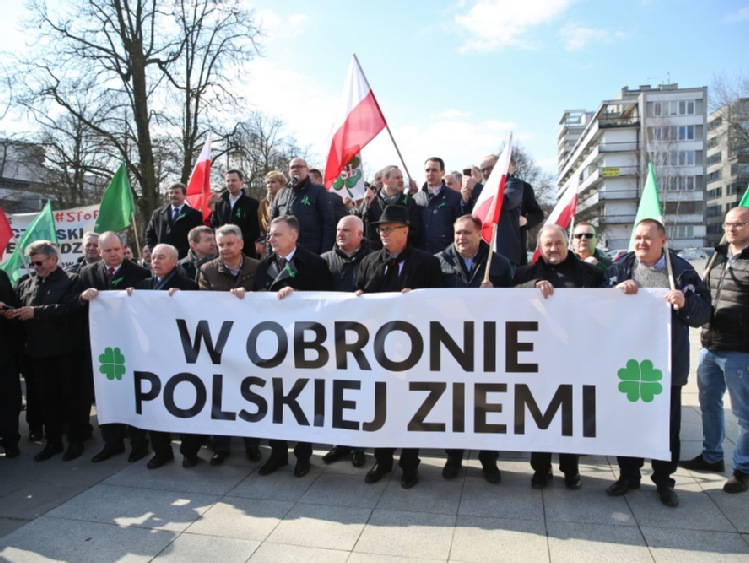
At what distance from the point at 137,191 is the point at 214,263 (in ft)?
52.2

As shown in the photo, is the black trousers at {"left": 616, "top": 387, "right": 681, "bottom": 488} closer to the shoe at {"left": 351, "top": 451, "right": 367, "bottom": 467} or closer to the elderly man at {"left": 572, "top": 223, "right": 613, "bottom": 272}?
the elderly man at {"left": 572, "top": 223, "right": 613, "bottom": 272}

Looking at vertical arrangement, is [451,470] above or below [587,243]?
below

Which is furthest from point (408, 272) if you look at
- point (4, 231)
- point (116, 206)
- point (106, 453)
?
point (4, 231)

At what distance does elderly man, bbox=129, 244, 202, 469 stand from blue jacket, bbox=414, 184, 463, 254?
2.61 m

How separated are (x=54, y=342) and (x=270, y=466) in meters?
2.33

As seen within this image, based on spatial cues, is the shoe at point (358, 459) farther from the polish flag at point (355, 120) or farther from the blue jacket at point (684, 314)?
the polish flag at point (355, 120)

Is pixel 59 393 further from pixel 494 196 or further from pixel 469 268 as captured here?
pixel 494 196

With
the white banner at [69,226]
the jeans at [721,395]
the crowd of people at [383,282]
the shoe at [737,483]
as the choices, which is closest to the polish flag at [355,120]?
→ the crowd of people at [383,282]

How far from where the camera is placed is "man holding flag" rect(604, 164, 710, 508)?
3.94 meters

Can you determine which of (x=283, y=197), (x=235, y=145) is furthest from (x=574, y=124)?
(x=283, y=197)

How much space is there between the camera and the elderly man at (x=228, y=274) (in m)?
5.08

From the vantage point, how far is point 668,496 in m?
3.96

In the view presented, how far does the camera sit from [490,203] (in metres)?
4.68

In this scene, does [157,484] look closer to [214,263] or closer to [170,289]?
[170,289]
